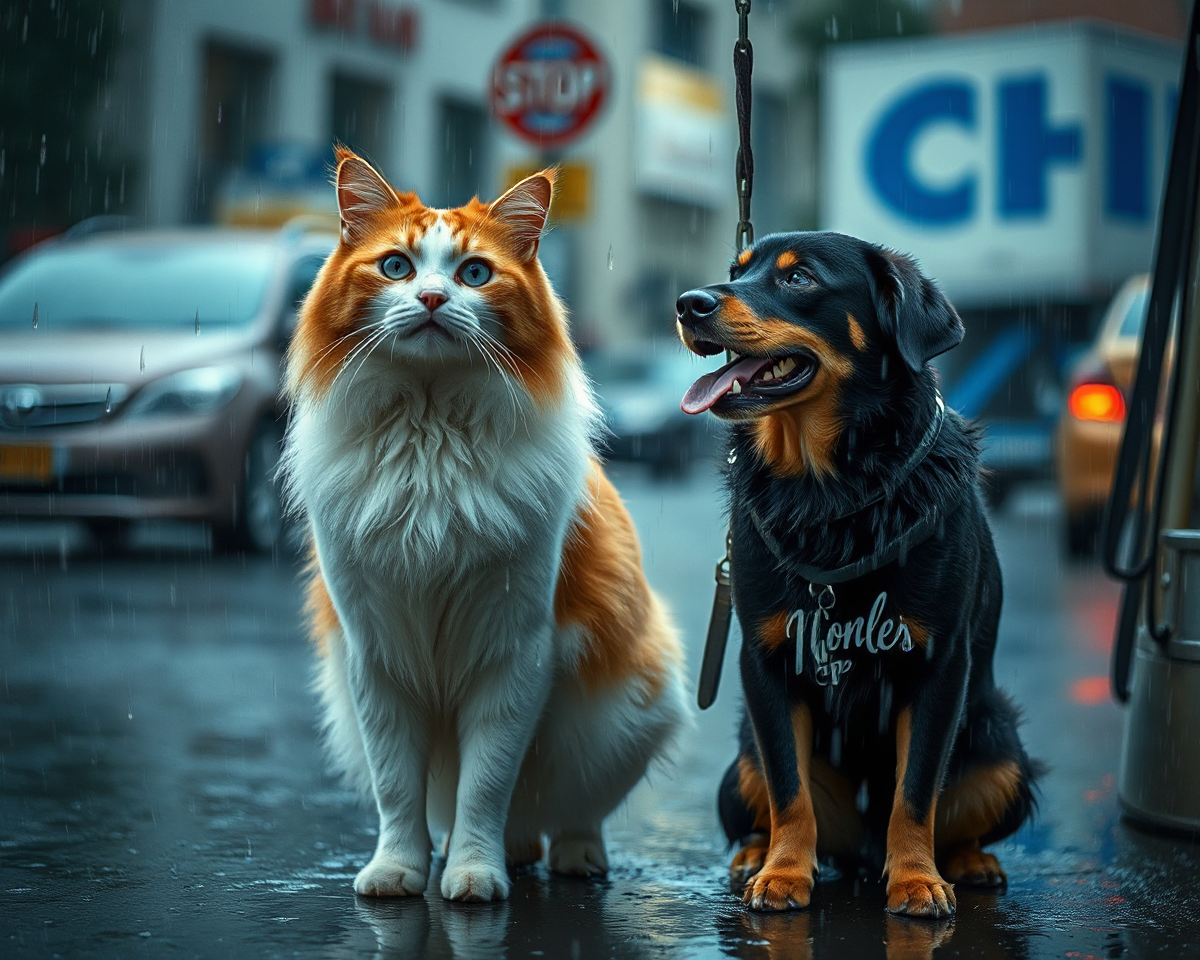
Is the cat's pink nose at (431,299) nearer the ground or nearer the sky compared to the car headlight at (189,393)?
nearer the sky

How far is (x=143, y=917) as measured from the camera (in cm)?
345

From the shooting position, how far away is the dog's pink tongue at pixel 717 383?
11.5 ft

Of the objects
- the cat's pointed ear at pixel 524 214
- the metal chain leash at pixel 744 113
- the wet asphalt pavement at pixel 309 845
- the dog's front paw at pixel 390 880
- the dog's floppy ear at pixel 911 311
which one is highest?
the metal chain leash at pixel 744 113

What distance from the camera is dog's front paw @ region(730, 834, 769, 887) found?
12.7 feet

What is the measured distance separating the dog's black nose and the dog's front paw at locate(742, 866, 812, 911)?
4.07 ft

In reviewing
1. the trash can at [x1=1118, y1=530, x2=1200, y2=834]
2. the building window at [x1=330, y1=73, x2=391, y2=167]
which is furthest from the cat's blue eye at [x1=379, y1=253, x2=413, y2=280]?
the building window at [x1=330, y1=73, x2=391, y2=167]

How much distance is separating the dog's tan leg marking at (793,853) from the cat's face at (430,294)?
102 cm

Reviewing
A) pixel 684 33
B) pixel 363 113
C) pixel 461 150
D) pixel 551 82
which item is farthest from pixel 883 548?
pixel 684 33

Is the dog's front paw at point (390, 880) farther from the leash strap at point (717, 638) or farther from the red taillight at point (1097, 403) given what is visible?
the red taillight at point (1097, 403)

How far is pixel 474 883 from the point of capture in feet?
11.7

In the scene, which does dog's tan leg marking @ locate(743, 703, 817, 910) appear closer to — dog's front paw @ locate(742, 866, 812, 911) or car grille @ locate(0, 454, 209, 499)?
dog's front paw @ locate(742, 866, 812, 911)

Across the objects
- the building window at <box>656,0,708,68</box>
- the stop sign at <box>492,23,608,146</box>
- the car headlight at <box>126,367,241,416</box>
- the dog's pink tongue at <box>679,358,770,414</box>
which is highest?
the building window at <box>656,0,708,68</box>

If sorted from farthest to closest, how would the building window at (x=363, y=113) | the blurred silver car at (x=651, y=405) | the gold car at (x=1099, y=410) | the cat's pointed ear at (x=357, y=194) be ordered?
the building window at (x=363, y=113) → the blurred silver car at (x=651, y=405) → the gold car at (x=1099, y=410) → the cat's pointed ear at (x=357, y=194)

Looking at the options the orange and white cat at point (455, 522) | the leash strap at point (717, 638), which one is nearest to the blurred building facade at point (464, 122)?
the leash strap at point (717, 638)
